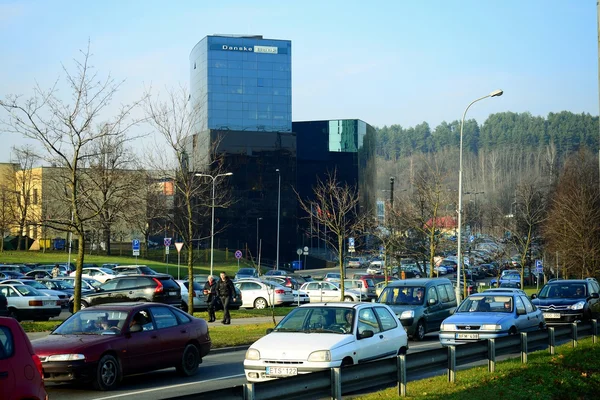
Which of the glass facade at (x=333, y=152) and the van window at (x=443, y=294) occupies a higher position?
the glass facade at (x=333, y=152)

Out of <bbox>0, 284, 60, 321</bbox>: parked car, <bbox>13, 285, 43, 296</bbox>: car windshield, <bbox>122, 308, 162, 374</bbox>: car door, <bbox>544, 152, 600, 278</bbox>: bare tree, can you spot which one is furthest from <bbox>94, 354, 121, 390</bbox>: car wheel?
<bbox>544, 152, 600, 278</bbox>: bare tree

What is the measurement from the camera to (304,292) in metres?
42.8

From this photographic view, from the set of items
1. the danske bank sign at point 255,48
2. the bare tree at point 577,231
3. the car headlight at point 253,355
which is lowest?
the car headlight at point 253,355

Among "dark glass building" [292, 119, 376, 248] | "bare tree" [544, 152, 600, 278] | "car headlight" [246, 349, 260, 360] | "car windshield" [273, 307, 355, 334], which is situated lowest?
"car headlight" [246, 349, 260, 360]

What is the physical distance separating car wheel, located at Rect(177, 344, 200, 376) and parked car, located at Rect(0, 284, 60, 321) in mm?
16913

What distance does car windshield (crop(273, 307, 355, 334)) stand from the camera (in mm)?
13055

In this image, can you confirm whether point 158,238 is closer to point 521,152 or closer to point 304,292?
point 304,292

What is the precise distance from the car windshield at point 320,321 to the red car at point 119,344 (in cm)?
257

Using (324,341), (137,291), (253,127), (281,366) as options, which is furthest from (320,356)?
(253,127)

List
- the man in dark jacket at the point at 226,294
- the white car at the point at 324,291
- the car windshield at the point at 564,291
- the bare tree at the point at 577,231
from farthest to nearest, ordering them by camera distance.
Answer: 1. the bare tree at the point at 577,231
2. the white car at the point at 324,291
3. the man in dark jacket at the point at 226,294
4. the car windshield at the point at 564,291

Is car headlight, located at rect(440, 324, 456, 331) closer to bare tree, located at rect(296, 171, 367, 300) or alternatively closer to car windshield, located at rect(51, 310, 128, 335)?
car windshield, located at rect(51, 310, 128, 335)

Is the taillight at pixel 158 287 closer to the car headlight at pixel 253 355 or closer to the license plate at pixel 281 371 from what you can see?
the car headlight at pixel 253 355

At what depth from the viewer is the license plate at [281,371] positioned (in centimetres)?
1190

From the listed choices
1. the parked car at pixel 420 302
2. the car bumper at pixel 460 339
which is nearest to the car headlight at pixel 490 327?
the car bumper at pixel 460 339
